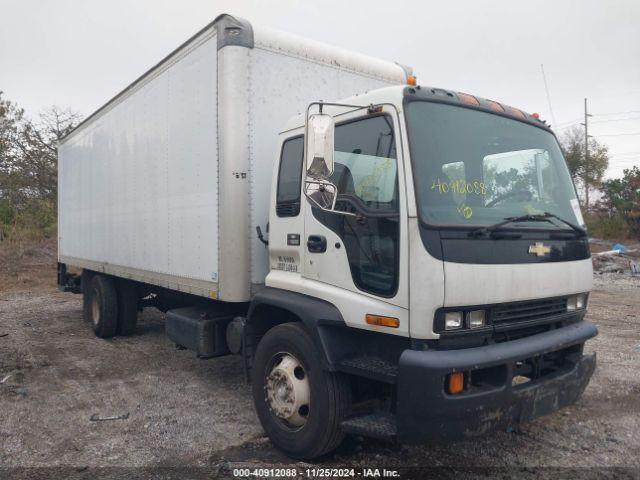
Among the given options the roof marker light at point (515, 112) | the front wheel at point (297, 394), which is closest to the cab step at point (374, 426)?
the front wheel at point (297, 394)

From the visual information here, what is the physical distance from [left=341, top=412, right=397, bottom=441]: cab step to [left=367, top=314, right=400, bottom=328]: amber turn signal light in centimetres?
60

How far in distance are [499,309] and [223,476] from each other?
221cm

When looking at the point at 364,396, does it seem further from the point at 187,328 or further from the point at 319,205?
the point at 187,328

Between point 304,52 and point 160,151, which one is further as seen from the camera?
point 160,151

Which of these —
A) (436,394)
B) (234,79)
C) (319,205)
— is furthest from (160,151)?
(436,394)

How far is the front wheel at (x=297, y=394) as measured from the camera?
11.9 feet

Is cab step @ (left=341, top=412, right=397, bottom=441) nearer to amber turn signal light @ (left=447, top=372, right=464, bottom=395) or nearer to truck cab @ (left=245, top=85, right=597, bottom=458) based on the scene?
truck cab @ (left=245, top=85, right=597, bottom=458)

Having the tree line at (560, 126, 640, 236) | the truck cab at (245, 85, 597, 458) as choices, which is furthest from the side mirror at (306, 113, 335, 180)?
the tree line at (560, 126, 640, 236)

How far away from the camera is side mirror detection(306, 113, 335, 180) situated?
3.37 meters

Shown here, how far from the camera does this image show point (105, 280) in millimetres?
8195

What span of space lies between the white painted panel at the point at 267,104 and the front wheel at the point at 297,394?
80 cm

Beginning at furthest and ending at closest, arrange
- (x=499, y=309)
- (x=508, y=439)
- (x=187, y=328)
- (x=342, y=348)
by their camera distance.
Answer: (x=187, y=328)
(x=508, y=439)
(x=342, y=348)
(x=499, y=309)

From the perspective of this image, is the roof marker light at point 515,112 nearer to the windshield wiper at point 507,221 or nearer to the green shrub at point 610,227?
the windshield wiper at point 507,221

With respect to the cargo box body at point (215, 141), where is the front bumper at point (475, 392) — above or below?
below
